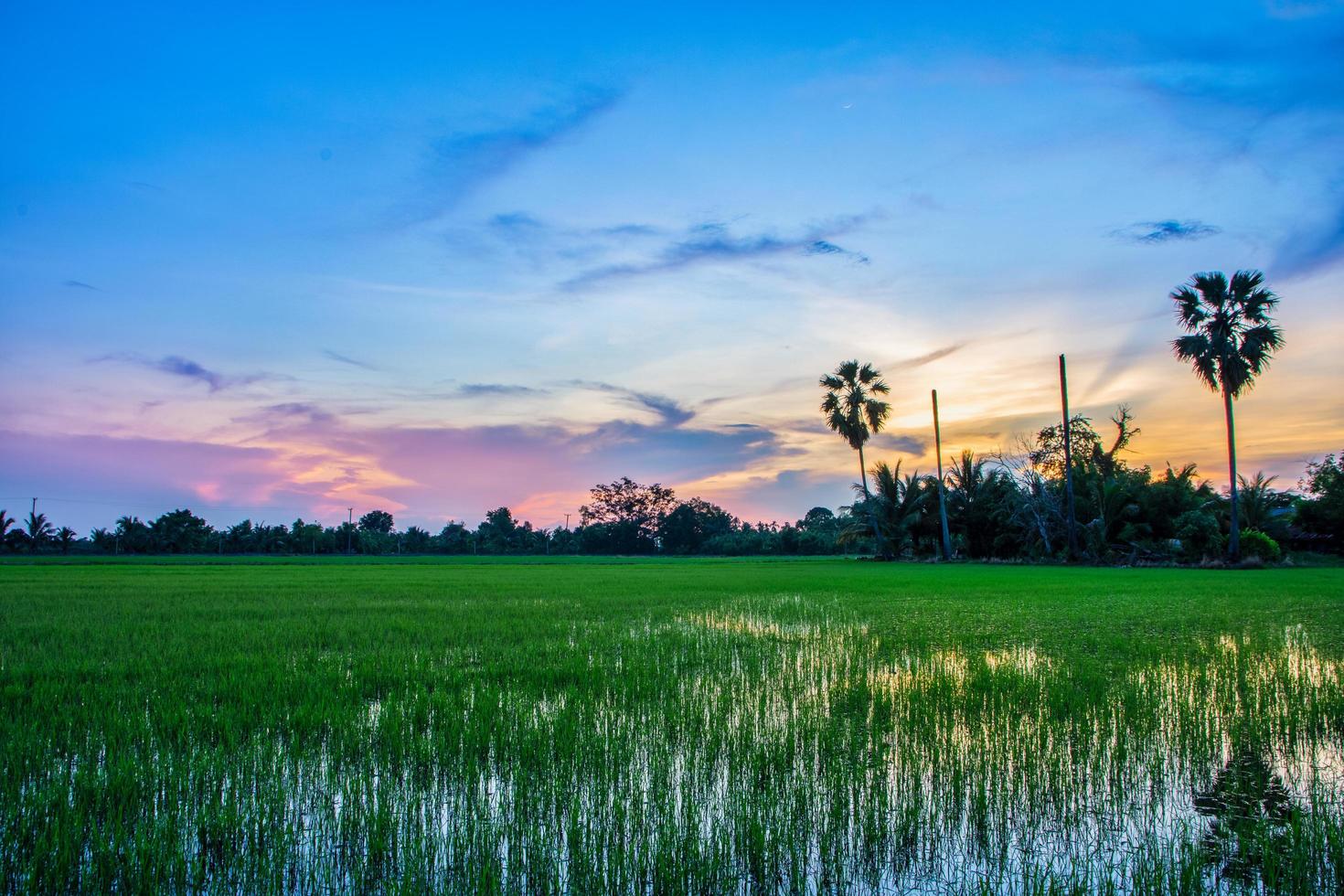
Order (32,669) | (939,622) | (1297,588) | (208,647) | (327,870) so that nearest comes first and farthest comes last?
(327,870), (32,669), (208,647), (939,622), (1297,588)

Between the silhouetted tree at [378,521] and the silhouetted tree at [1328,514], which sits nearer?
the silhouetted tree at [1328,514]

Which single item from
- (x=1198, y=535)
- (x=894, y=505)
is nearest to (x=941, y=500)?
(x=894, y=505)

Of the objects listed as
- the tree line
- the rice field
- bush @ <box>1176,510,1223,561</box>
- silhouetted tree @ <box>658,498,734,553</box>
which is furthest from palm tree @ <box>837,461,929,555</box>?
silhouetted tree @ <box>658,498,734,553</box>

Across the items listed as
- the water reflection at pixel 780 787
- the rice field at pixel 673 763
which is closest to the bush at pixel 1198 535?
the rice field at pixel 673 763

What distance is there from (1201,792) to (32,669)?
389 inches

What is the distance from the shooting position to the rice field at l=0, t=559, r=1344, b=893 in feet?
10.1

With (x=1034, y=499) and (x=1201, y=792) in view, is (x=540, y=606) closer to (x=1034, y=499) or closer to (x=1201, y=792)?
(x=1201, y=792)

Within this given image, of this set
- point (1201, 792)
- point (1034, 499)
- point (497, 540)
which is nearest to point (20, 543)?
point (497, 540)

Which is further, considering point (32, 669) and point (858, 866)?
point (32, 669)

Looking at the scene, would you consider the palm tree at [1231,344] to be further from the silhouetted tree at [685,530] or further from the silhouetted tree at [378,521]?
the silhouetted tree at [378,521]

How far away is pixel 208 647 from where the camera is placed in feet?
29.5

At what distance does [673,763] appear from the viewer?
14.9ft

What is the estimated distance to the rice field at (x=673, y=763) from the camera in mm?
3070

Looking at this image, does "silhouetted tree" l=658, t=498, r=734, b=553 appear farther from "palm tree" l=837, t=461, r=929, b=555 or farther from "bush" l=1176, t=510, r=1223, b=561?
"bush" l=1176, t=510, r=1223, b=561
